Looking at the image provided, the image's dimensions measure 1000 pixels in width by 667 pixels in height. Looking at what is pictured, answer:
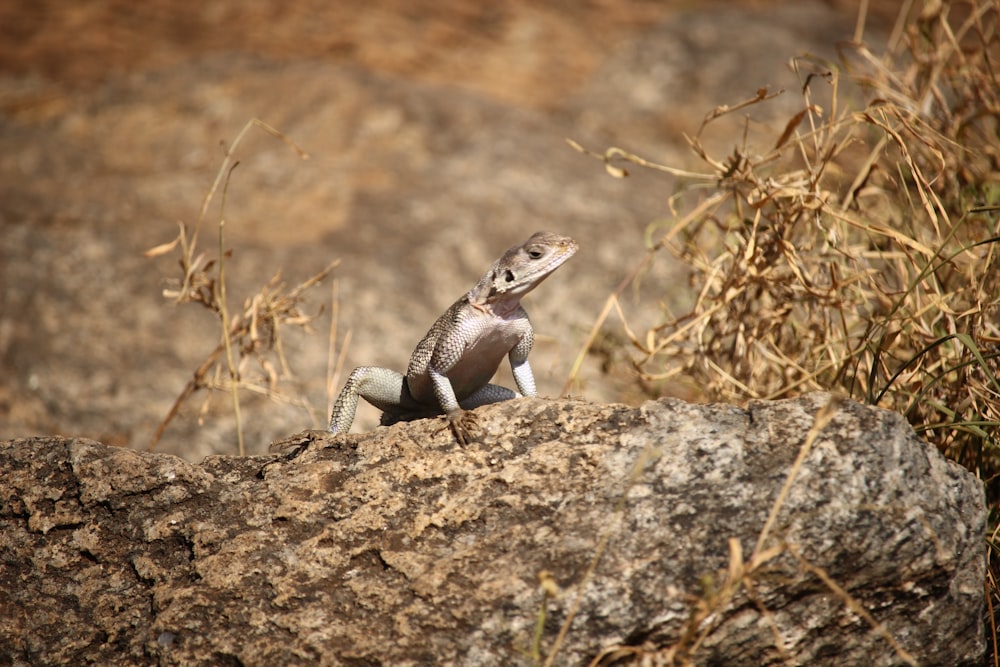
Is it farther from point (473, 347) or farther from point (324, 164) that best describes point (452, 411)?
point (324, 164)

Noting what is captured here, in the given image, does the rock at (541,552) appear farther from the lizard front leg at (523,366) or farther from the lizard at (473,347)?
the lizard front leg at (523,366)

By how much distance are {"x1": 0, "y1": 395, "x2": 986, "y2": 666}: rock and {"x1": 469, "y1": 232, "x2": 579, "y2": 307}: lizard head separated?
0.60 meters

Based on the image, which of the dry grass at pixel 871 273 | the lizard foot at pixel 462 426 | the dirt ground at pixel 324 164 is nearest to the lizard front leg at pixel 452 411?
the lizard foot at pixel 462 426

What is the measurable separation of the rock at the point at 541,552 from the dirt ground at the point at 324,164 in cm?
142

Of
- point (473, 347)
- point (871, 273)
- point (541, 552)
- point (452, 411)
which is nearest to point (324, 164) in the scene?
point (473, 347)

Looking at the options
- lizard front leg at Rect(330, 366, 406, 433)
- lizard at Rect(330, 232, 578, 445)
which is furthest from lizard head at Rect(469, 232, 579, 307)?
lizard front leg at Rect(330, 366, 406, 433)

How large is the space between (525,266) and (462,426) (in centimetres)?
72

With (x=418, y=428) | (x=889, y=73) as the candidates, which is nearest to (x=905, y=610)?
(x=418, y=428)

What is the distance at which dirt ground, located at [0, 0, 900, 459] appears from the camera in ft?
19.2

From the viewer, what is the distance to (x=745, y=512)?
91.7 inches

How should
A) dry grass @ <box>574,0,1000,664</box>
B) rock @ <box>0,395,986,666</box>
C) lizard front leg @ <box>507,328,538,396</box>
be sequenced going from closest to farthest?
rock @ <box>0,395,986,666</box>, dry grass @ <box>574,0,1000,664</box>, lizard front leg @ <box>507,328,538,396</box>

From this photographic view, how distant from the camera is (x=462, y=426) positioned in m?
2.64

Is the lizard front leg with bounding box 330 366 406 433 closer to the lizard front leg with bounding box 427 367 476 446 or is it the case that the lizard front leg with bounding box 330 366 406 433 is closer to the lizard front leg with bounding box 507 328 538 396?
the lizard front leg with bounding box 427 367 476 446

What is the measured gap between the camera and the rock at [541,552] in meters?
2.29
